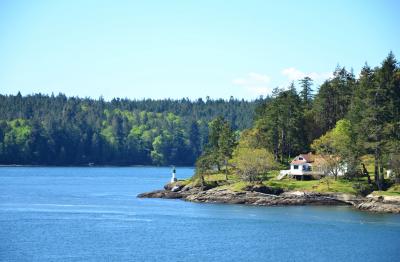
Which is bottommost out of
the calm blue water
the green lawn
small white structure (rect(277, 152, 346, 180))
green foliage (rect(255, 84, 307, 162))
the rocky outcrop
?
the calm blue water

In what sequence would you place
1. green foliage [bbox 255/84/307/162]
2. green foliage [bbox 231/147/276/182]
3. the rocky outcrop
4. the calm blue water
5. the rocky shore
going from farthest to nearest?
green foliage [bbox 255/84/307/162] → green foliage [bbox 231/147/276/182] → the rocky shore → the rocky outcrop → the calm blue water

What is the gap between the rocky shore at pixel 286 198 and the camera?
90500 millimetres

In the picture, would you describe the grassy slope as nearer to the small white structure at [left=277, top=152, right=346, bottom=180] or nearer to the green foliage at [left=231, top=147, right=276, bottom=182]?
the green foliage at [left=231, top=147, right=276, bottom=182]

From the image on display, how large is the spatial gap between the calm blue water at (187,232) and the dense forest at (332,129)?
10.4 m

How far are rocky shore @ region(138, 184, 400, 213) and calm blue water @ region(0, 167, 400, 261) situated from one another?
2659 millimetres

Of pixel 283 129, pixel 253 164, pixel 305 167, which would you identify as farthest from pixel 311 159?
pixel 283 129

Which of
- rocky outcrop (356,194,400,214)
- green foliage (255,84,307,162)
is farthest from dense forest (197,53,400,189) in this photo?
rocky outcrop (356,194,400,214)

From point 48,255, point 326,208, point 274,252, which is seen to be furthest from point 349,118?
point 48,255

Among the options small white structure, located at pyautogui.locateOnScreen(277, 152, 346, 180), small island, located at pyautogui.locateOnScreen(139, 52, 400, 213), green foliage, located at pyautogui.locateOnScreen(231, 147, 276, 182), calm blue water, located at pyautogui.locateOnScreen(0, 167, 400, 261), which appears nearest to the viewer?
calm blue water, located at pyautogui.locateOnScreen(0, 167, 400, 261)

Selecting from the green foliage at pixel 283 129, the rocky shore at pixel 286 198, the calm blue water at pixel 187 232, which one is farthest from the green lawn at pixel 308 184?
the green foliage at pixel 283 129

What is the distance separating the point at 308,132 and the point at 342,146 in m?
23.3

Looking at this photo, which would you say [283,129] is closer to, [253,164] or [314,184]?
[253,164]

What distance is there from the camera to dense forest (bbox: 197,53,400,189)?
330ft

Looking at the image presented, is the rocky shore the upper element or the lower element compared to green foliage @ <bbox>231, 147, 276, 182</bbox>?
lower
